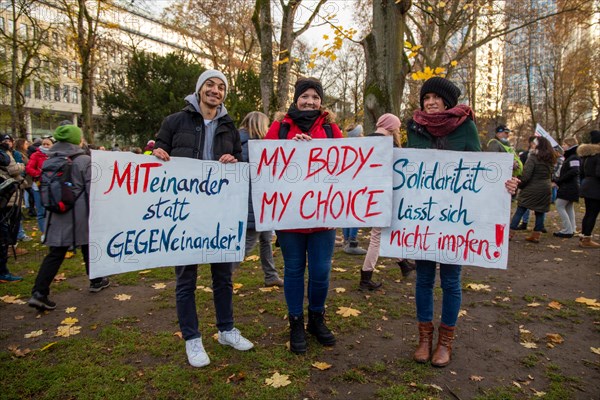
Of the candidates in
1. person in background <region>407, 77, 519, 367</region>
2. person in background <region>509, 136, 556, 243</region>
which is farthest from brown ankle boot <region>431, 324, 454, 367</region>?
person in background <region>509, 136, 556, 243</region>

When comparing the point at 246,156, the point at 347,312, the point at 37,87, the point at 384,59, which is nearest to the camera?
the point at 347,312

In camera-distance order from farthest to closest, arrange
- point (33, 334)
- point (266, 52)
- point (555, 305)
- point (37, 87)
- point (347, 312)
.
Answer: point (37, 87), point (266, 52), point (555, 305), point (347, 312), point (33, 334)

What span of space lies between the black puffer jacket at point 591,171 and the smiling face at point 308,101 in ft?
20.8

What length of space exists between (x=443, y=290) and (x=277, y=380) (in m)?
1.42

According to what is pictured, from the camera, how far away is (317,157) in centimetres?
316

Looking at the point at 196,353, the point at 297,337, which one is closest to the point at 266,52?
the point at 297,337

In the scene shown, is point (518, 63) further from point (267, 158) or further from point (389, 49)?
point (267, 158)

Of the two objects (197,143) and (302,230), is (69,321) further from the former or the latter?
(302,230)

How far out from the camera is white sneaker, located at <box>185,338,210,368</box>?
3.00m

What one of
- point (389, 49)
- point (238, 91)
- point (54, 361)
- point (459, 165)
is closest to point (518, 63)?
point (238, 91)

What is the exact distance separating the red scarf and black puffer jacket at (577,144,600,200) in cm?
559

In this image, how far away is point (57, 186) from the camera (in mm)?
4219

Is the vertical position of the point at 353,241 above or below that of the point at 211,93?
below

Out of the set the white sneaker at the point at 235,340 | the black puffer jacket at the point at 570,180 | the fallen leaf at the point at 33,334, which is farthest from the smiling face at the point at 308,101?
the black puffer jacket at the point at 570,180
